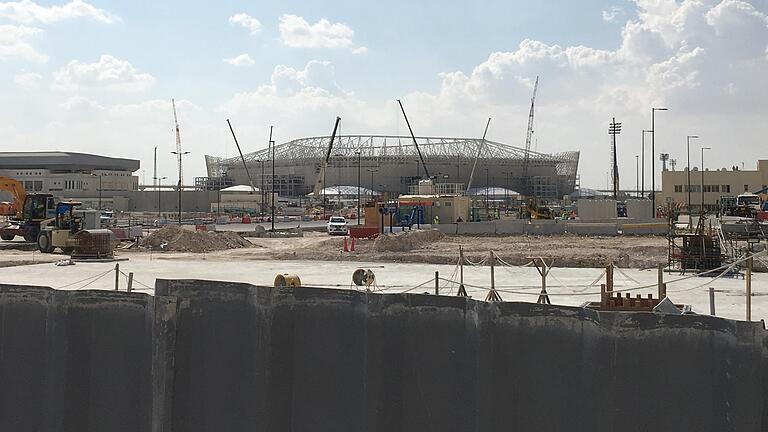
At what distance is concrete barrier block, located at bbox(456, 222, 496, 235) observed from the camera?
56.8m

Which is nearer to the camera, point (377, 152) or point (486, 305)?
point (486, 305)

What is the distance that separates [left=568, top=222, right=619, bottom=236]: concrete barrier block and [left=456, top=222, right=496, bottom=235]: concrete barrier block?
5.48 metres

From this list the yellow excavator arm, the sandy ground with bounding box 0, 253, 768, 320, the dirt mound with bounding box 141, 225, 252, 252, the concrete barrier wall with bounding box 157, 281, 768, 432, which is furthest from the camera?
the yellow excavator arm

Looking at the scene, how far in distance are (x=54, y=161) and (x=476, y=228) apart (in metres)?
123

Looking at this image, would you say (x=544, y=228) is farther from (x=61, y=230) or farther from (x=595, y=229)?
(x=61, y=230)

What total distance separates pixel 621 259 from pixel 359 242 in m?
17.4

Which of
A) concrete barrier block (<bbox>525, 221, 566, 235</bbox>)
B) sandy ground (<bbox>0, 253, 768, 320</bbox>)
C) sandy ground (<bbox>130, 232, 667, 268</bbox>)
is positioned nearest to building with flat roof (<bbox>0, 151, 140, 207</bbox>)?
concrete barrier block (<bbox>525, 221, 566, 235</bbox>)

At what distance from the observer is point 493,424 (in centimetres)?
848

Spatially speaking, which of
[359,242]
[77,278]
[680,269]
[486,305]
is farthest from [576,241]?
[486,305]

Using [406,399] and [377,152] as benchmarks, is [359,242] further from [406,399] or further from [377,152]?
[377,152]

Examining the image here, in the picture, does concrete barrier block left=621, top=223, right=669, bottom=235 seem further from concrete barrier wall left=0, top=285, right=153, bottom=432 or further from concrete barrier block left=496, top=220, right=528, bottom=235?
concrete barrier wall left=0, top=285, right=153, bottom=432

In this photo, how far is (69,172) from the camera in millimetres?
157250

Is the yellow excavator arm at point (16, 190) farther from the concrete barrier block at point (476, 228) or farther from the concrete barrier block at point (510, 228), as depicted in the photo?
the concrete barrier block at point (510, 228)

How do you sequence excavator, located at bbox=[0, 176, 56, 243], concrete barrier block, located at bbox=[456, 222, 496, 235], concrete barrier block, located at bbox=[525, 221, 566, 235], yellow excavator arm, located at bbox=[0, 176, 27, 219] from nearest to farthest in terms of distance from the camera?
excavator, located at bbox=[0, 176, 56, 243], yellow excavator arm, located at bbox=[0, 176, 27, 219], concrete barrier block, located at bbox=[525, 221, 566, 235], concrete barrier block, located at bbox=[456, 222, 496, 235]
